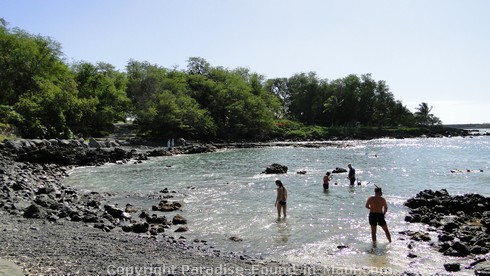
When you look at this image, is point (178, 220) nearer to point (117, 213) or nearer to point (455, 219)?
point (117, 213)

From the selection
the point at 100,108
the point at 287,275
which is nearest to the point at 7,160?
the point at 287,275

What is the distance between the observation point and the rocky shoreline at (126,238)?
Answer: 9.59m

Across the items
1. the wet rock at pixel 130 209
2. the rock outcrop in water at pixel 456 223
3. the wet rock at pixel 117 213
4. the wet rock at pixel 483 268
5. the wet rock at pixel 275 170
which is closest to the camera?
the wet rock at pixel 483 268

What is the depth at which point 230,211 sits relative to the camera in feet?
62.4

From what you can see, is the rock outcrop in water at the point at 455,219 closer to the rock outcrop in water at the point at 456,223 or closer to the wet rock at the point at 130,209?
the rock outcrop in water at the point at 456,223

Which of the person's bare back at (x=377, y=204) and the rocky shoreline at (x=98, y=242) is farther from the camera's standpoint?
the person's bare back at (x=377, y=204)

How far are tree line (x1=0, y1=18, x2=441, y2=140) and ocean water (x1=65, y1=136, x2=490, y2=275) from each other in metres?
19.2

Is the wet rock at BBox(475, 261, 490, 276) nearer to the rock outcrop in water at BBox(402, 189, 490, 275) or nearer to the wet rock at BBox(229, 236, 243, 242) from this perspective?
the rock outcrop in water at BBox(402, 189, 490, 275)

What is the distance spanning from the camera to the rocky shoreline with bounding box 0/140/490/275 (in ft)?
31.5

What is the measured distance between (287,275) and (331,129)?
337 ft

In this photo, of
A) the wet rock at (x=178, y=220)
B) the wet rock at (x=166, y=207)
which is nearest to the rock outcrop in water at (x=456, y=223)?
the wet rock at (x=178, y=220)

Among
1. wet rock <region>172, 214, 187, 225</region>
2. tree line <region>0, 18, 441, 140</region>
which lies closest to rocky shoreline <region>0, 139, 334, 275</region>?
wet rock <region>172, 214, 187, 225</region>

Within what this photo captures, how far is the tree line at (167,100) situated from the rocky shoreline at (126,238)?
30.7 metres

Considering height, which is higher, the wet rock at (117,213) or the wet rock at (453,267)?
the wet rock at (117,213)
